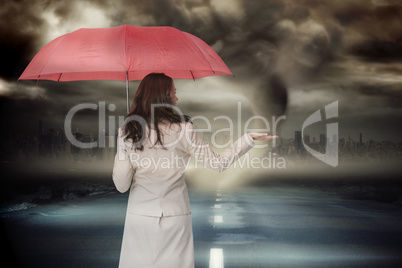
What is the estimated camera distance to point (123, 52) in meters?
4.67

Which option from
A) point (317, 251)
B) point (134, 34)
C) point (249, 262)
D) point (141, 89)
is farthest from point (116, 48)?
point (317, 251)

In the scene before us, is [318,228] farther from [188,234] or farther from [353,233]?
[188,234]

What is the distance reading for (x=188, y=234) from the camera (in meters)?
3.69

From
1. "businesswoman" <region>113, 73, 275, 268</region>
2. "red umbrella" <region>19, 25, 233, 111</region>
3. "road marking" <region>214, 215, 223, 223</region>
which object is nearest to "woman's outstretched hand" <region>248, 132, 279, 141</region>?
"businesswoman" <region>113, 73, 275, 268</region>

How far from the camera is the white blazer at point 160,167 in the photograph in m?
3.58

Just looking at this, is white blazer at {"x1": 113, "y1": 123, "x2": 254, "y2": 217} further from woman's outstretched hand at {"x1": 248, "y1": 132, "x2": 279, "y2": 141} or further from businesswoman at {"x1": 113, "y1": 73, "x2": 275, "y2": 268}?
woman's outstretched hand at {"x1": 248, "y1": 132, "x2": 279, "y2": 141}

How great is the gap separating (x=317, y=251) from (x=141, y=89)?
4.82 m

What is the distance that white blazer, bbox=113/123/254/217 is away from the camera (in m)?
3.58

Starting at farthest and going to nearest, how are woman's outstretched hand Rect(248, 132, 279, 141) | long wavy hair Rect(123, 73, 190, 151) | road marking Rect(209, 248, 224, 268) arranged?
road marking Rect(209, 248, 224, 268) < woman's outstretched hand Rect(248, 132, 279, 141) < long wavy hair Rect(123, 73, 190, 151)

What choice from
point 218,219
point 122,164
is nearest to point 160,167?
point 122,164

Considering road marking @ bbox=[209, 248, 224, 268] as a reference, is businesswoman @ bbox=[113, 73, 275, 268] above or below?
above

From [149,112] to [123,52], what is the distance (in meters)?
1.24

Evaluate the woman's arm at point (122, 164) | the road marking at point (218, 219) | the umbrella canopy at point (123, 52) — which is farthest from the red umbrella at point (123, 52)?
the road marking at point (218, 219)

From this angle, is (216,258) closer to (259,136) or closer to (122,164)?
(259,136)
